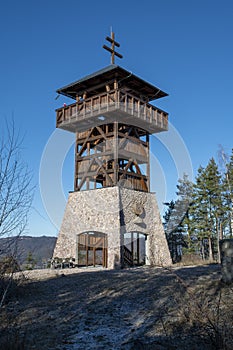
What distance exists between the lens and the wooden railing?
51.9ft

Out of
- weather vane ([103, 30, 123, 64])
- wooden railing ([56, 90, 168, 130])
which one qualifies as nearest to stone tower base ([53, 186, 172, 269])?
wooden railing ([56, 90, 168, 130])

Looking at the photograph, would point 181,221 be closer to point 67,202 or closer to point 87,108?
point 67,202

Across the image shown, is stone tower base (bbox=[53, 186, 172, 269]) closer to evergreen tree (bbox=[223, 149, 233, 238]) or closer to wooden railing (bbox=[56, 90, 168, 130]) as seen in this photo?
wooden railing (bbox=[56, 90, 168, 130])

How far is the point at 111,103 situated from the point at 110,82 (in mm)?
1876

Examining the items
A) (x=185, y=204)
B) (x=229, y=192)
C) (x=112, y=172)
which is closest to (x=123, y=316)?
(x=112, y=172)

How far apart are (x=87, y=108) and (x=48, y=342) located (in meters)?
13.9

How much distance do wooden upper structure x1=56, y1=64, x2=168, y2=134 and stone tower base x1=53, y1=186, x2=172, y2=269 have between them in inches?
154

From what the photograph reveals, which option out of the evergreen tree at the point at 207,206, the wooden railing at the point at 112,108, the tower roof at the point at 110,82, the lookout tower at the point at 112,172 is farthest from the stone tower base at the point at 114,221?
the evergreen tree at the point at 207,206

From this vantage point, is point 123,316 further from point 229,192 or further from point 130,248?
point 229,192

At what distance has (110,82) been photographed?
1700 centimetres

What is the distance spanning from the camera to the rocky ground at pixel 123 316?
4.36m

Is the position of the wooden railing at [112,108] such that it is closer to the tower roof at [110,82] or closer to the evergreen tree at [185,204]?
the tower roof at [110,82]

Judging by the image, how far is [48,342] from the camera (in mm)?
4609

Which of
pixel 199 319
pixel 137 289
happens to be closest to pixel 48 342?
pixel 199 319
